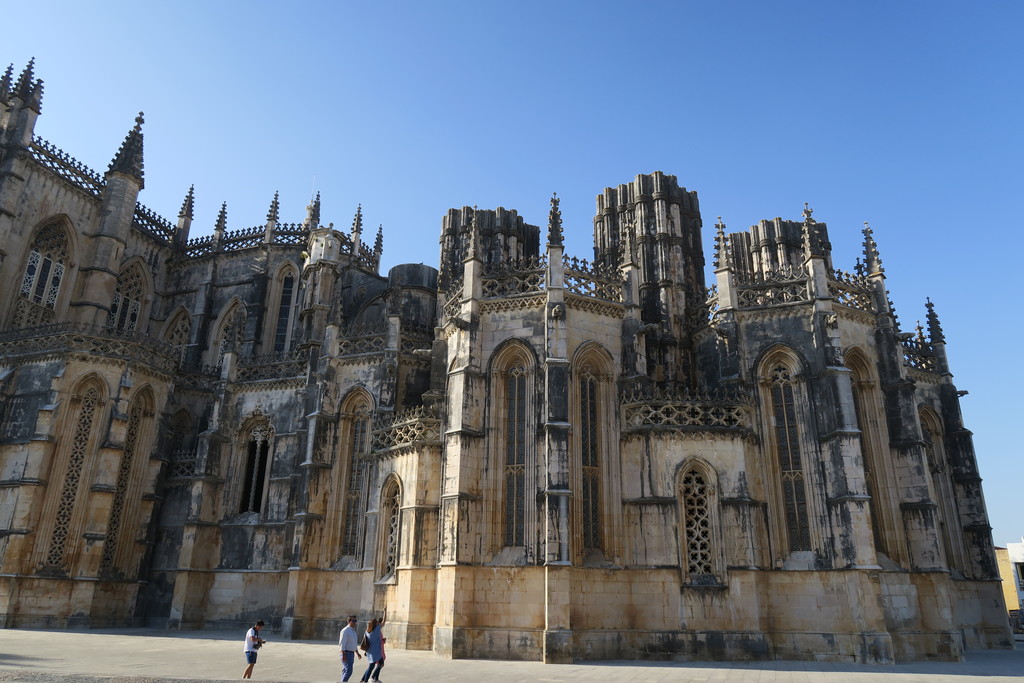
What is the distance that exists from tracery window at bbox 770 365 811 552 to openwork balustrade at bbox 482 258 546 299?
27.2 feet

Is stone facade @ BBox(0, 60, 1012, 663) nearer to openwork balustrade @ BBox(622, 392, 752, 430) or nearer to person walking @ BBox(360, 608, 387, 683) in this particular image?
openwork balustrade @ BBox(622, 392, 752, 430)

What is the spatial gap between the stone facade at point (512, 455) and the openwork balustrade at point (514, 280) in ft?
0.40

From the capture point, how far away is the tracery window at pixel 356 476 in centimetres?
2661

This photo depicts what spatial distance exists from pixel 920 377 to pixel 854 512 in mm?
11419

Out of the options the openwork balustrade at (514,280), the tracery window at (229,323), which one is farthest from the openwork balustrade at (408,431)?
the tracery window at (229,323)

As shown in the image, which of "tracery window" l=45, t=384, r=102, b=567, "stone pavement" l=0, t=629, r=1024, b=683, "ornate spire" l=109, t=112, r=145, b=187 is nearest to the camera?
"stone pavement" l=0, t=629, r=1024, b=683

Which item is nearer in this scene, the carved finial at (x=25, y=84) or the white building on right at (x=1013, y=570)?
the carved finial at (x=25, y=84)

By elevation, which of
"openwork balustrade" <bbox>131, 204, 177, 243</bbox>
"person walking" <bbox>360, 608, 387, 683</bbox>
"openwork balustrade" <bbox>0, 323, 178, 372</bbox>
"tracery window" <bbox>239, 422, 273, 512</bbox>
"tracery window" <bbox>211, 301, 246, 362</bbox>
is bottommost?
"person walking" <bbox>360, 608, 387, 683</bbox>

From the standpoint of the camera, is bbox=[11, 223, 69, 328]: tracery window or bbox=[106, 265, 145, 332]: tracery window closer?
bbox=[11, 223, 69, 328]: tracery window

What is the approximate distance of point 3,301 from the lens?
31.2m

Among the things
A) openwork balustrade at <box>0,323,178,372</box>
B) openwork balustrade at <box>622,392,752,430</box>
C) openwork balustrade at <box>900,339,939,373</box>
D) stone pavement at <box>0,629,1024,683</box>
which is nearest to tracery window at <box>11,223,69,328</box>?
openwork balustrade at <box>0,323,178,372</box>

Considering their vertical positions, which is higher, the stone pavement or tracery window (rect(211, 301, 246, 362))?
tracery window (rect(211, 301, 246, 362))

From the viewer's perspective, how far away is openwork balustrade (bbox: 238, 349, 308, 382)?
30.8 metres

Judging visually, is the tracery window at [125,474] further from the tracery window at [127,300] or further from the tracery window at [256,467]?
the tracery window at [127,300]
